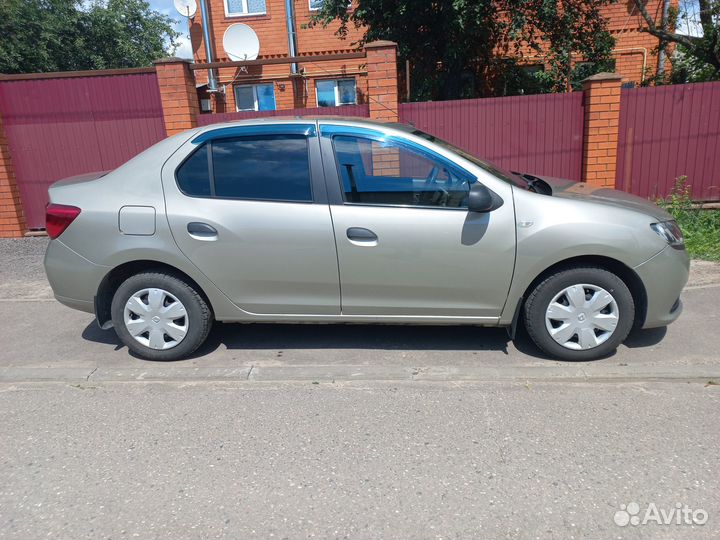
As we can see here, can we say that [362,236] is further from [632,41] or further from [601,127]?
[632,41]

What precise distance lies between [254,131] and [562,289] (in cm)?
246

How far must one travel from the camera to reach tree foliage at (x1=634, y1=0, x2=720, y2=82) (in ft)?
30.7

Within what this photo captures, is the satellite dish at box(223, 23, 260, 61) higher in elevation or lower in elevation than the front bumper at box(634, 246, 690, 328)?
higher

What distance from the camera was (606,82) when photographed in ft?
25.0

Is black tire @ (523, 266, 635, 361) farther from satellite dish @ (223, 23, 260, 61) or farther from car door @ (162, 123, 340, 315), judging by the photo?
satellite dish @ (223, 23, 260, 61)

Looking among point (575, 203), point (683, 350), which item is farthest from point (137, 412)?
point (683, 350)

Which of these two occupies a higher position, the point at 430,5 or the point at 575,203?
the point at 430,5

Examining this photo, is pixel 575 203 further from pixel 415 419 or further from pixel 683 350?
pixel 415 419

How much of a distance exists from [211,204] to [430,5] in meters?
7.98

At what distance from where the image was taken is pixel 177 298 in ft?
13.0

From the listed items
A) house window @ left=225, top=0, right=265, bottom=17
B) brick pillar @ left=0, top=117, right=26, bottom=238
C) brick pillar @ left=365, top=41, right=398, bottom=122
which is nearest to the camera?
brick pillar @ left=365, top=41, right=398, bottom=122

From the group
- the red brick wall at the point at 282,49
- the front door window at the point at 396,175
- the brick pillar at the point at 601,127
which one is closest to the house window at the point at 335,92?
the red brick wall at the point at 282,49

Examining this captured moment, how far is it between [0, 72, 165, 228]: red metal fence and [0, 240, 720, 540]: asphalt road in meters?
4.65

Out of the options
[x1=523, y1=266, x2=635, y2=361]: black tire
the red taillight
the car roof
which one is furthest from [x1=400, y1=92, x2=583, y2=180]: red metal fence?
the red taillight
